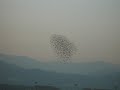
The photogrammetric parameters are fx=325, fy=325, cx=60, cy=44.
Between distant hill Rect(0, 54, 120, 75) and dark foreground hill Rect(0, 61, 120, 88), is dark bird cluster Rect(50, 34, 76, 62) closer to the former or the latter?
distant hill Rect(0, 54, 120, 75)

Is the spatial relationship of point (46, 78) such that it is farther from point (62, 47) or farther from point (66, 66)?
point (62, 47)

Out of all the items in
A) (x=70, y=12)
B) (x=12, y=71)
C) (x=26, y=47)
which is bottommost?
(x=12, y=71)

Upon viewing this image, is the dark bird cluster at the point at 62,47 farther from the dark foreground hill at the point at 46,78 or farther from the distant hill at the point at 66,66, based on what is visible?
the dark foreground hill at the point at 46,78

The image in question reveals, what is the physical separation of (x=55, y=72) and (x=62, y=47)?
0.32m

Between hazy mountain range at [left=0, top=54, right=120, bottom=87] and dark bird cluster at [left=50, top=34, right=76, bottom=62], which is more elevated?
dark bird cluster at [left=50, top=34, right=76, bottom=62]

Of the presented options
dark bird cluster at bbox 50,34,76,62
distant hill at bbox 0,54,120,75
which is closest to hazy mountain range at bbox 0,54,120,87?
distant hill at bbox 0,54,120,75

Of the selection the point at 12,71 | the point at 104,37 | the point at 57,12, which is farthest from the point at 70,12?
the point at 12,71

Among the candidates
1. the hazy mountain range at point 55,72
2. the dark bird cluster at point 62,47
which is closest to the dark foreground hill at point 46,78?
the hazy mountain range at point 55,72

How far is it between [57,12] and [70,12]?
0.16 metres

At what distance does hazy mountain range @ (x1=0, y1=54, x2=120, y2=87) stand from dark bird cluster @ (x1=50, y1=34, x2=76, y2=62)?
0.37 ft

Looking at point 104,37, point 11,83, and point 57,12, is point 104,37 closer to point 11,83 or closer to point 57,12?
point 57,12

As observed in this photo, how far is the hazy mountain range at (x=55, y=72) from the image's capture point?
159 inches

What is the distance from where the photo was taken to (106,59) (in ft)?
13.3

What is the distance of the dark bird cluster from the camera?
13.3ft
